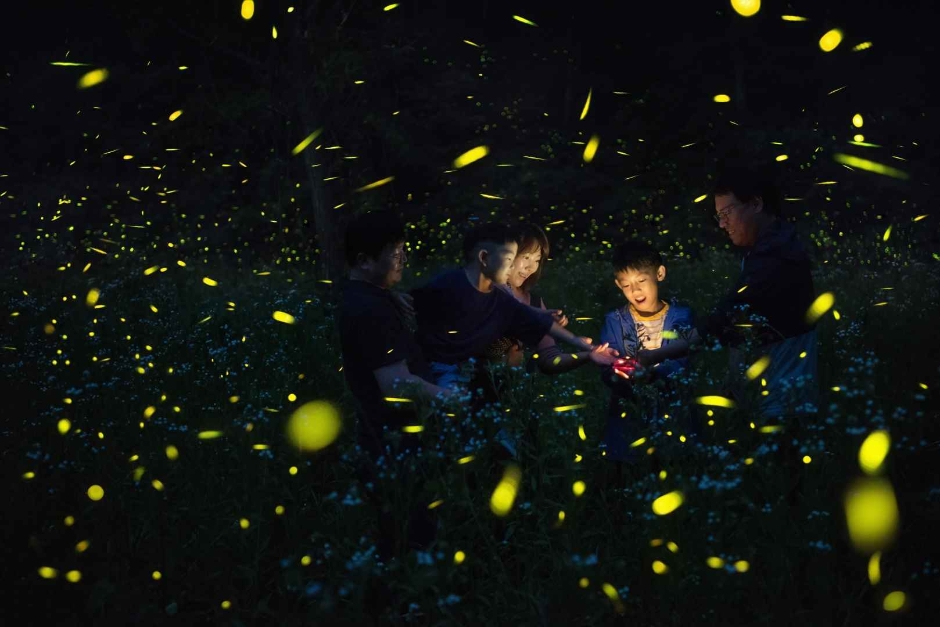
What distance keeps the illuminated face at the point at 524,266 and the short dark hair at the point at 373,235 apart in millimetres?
1355

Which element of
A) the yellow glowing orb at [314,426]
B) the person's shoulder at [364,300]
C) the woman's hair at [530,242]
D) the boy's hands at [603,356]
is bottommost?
the yellow glowing orb at [314,426]

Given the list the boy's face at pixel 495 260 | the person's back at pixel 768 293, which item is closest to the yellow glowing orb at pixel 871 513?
the person's back at pixel 768 293

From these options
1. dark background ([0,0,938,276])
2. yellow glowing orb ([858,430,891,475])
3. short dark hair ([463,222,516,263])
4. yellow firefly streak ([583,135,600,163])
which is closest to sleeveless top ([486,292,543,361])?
short dark hair ([463,222,516,263])

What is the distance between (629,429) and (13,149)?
27.9 meters

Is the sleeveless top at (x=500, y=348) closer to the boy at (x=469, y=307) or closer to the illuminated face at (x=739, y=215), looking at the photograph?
the boy at (x=469, y=307)

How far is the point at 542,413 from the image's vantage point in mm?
4605

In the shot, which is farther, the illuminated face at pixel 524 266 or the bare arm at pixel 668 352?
the illuminated face at pixel 524 266

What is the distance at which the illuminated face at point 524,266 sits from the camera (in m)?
5.75

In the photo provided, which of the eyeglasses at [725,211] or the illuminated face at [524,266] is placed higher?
the eyeglasses at [725,211]

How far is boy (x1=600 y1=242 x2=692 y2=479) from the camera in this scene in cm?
539

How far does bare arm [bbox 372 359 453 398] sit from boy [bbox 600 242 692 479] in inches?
55.5

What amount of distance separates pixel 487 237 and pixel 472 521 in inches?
63.3

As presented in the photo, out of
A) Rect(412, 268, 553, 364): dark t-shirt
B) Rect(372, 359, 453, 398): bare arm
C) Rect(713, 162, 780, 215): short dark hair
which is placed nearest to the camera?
Rect(372, 359, 453, 398): bare arm

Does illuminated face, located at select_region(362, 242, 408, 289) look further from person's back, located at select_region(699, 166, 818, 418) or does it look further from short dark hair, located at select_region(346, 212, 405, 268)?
person's back, located at select_region(699, 166, 818, 418)
